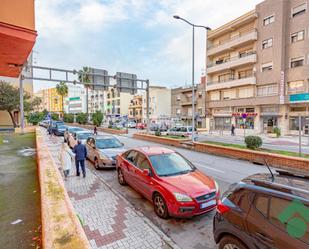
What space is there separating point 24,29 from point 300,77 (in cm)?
3130

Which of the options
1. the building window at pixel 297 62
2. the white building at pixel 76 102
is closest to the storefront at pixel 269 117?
the building window at pixel 297 62

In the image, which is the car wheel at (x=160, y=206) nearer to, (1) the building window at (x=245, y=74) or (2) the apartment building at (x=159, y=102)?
(1) the building window at (x=245, y=74)

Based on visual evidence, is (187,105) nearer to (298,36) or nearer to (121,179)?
(298,36)

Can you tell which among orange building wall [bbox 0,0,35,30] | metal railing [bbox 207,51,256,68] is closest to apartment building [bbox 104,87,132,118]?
metal railing [bbox 207,51,256,68]

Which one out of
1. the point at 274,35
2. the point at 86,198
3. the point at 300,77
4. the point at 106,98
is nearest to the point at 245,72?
the point at 274,35

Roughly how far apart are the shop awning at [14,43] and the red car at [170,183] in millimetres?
4240

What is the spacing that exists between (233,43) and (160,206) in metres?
35.7

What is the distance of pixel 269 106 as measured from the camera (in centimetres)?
2955

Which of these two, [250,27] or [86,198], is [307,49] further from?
[86,198]

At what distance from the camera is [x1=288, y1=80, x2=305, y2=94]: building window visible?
25855 mm

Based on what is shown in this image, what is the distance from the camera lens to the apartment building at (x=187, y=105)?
41.5m

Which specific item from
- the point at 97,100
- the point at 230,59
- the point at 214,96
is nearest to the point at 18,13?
the point at 230,59

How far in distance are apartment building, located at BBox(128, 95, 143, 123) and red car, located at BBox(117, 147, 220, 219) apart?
56.7 meters

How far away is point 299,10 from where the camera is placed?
26.5 m
